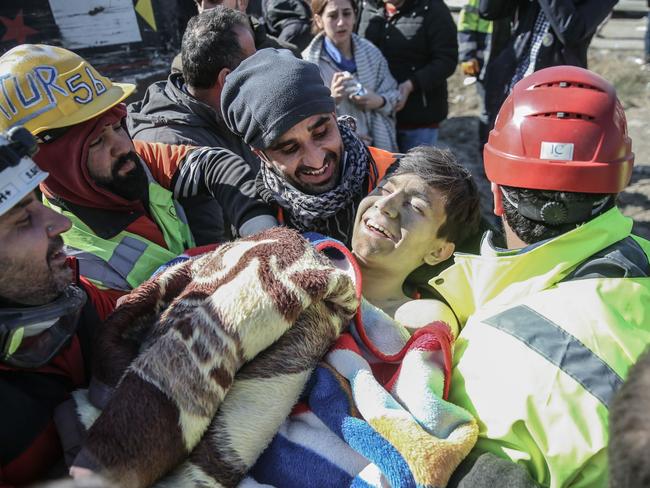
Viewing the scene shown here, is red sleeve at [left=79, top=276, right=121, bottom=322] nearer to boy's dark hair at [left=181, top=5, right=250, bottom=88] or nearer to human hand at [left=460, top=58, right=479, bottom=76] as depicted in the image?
boy's dark hair at [left=181, top=5, right=250, bottom=88]

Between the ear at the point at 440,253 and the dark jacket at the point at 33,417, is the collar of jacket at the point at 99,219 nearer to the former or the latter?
the dark jacket at the point at 33,417

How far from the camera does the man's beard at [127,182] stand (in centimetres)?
234

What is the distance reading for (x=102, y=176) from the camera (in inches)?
91.2

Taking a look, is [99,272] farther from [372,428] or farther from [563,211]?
[563,211]

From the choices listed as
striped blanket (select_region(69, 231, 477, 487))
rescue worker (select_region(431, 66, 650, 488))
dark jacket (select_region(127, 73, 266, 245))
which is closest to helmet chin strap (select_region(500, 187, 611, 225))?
rescue worker (select_region(431, 66, 650, 488))

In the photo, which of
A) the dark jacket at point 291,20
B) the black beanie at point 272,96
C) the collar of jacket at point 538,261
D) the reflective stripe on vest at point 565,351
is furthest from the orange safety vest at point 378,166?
the dark jacket at point 291,20

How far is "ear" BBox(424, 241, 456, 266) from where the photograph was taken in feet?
7.85

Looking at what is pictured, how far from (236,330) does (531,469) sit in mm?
764

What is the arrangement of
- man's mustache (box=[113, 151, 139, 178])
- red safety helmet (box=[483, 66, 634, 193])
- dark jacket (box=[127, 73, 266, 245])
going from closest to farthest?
1. red safety helmet (box=[483, 66, 634, 193])
2. man's mustache (box=[113, 151, 139, 178])
3. dark jacket (box=[127, 73, 266, 245])

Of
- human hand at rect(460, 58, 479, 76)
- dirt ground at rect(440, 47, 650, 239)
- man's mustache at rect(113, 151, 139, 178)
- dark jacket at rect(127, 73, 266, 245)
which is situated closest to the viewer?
man's mustache at rect(113, 151, 139, 178)

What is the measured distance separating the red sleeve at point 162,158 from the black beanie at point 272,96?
0.43m

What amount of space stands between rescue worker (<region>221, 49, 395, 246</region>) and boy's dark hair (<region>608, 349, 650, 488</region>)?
157 cm

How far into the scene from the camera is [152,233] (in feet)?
7.82

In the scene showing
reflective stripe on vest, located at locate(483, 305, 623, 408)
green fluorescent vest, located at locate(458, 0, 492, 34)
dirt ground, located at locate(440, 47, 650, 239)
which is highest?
reflective stripe on vest, located at locate(483, 305, 623, 408)
